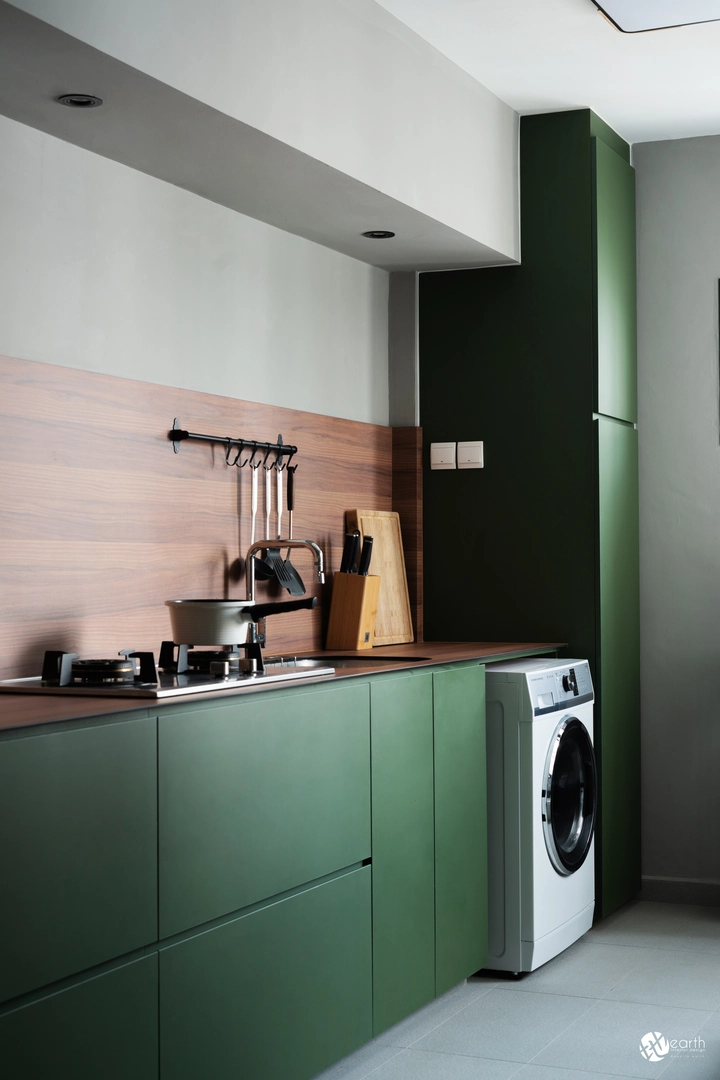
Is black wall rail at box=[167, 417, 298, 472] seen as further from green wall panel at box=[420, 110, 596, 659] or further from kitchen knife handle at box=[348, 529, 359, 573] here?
green wall panel at box=[420, 110, 596, 659]

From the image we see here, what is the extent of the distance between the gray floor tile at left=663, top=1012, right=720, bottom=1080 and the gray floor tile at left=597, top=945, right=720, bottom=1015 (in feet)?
0.75

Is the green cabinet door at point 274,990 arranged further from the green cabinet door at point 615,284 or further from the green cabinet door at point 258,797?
the green cabinet door at point 615,284

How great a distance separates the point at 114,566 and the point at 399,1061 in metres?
1.33

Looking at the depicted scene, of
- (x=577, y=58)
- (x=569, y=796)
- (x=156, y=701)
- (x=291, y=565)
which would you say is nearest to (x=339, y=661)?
(x=291, y=565)

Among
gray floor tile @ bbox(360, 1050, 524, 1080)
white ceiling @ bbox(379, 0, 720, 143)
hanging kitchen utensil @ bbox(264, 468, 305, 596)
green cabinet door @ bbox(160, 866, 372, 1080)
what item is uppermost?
white ceiling @ bbox(379, 0, 720, 143)

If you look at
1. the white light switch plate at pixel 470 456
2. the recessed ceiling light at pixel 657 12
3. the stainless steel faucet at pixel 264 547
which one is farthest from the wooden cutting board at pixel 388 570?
the recessed ceiling light at pixel 657 12

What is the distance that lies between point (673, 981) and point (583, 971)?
10.0 inches

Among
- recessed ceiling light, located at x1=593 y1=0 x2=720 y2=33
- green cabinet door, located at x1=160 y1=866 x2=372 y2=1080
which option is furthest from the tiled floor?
recessed ceiling light, located at x1=593 y1=0 x2=720 y2=33

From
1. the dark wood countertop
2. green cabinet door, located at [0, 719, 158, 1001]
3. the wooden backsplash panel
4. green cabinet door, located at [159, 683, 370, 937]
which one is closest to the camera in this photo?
green cabinet door, located at [0, 719, 158, 1001]

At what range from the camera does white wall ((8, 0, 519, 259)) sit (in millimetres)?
2426

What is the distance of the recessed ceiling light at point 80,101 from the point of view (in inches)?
98.7

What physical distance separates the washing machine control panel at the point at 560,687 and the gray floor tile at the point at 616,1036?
798 millimetres

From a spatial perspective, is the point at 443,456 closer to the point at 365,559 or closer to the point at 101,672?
the point at 365,559

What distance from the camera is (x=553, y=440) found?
406 centimetres
